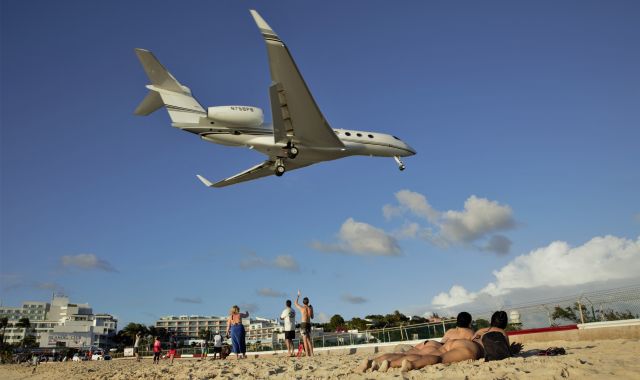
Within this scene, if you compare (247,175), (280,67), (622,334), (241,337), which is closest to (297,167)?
(247,175)

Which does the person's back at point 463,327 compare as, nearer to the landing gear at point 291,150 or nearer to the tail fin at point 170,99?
the landing gear at point 291,150

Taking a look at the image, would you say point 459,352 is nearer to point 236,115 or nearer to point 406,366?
point 406,366

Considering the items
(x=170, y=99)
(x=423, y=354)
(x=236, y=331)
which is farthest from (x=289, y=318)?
(x=170, y=99)

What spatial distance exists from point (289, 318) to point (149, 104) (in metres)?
16.6

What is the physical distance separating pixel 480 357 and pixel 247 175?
2330cm

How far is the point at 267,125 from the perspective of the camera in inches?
1000

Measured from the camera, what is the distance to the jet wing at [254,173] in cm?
2779

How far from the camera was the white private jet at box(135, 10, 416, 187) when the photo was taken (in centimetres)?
2248

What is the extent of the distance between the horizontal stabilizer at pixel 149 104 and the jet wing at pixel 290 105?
6641 mm

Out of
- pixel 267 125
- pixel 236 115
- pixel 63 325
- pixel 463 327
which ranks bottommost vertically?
pixel 463 327

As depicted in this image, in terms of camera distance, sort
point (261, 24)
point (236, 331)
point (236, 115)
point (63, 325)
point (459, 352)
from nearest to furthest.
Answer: point (459, 352) < point (236, 331) < point (261, 24) < point (236, 115) < point (63, 325)

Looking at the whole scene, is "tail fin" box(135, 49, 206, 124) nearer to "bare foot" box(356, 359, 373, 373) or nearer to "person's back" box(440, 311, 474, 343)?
"person's back" box(440, 311, 474, 343)

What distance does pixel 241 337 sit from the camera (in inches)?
551

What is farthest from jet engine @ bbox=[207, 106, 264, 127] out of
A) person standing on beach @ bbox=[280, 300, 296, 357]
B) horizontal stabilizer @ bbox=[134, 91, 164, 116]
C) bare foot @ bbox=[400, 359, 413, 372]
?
bare foot @ bbox=[400, 359, 413, 372]
